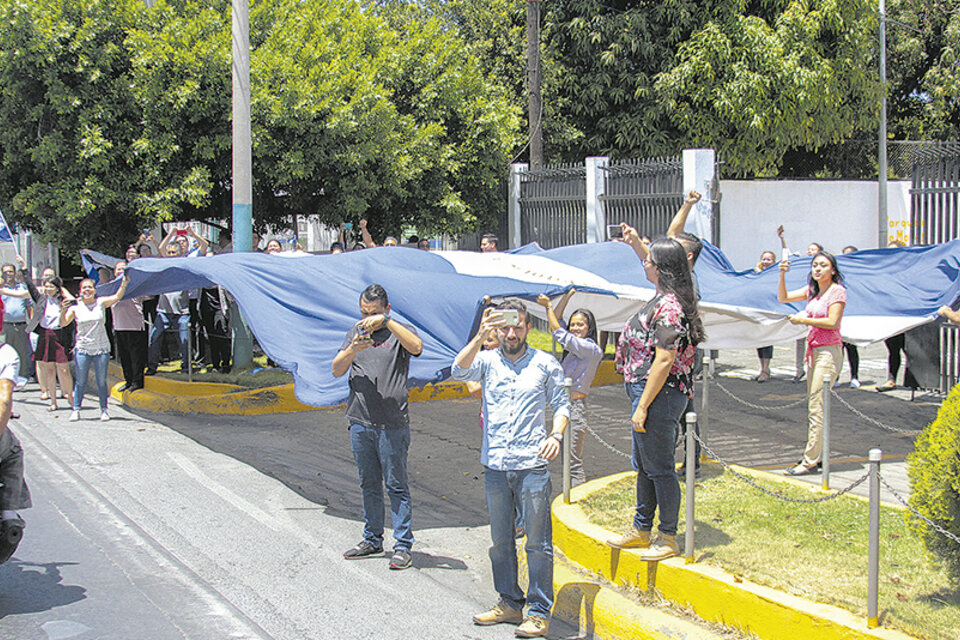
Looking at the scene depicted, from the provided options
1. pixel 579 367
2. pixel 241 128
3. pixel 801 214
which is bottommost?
pixel 579 367

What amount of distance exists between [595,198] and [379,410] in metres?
10.7

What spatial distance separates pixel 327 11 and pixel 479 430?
419 inches

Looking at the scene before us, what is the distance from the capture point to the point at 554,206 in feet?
59.3

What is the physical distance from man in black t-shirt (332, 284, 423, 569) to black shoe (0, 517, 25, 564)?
2.09 m

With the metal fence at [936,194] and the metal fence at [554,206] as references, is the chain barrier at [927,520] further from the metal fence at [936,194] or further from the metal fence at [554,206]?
the metal fence at [554,206]

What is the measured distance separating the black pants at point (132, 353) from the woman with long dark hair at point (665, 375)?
9.04m

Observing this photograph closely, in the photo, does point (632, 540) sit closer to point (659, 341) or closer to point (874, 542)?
point (659, 341)

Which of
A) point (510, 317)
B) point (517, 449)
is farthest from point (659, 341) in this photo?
point (517, 449)

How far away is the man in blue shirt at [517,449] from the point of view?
17.5 ft

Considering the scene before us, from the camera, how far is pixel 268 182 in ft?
57.1

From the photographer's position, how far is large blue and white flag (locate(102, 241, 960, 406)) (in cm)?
836

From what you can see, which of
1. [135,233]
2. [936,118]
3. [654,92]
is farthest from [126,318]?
[936,118]

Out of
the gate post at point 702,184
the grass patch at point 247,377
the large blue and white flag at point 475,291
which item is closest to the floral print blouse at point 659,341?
the large blue and white flag at point 475,291

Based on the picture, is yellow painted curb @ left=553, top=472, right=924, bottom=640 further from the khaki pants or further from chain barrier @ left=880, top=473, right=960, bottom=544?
the khaki pants
